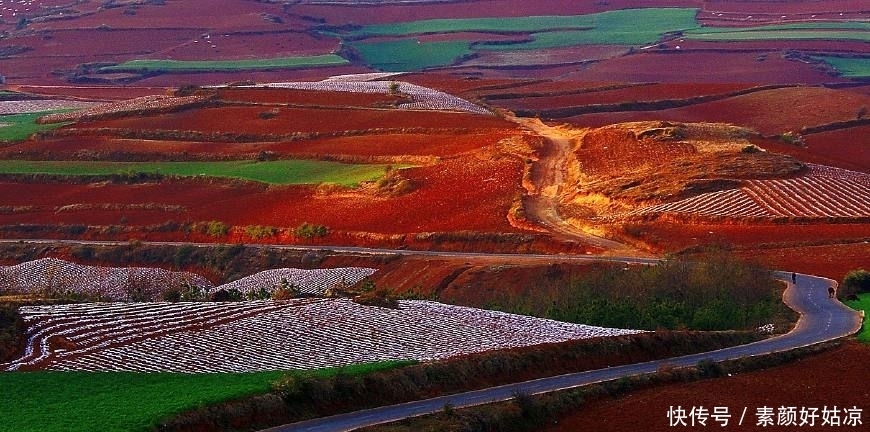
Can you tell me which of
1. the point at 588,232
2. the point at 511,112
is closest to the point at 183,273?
the point at 588,232

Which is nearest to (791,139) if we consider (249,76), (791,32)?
(791,32)

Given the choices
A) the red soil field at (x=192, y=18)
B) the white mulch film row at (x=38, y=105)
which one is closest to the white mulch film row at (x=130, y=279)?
the white mulch film row at (x=38, y=105)

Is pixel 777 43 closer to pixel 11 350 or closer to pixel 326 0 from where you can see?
pixel 326 0

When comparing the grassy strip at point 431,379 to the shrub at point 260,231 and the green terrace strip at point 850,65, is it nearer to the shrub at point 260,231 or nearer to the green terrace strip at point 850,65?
the shrub at point 260,231

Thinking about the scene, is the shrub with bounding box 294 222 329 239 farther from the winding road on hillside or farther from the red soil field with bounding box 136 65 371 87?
the red soil field with bounding box 136 65 371 87

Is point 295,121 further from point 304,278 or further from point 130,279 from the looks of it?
point 304,278

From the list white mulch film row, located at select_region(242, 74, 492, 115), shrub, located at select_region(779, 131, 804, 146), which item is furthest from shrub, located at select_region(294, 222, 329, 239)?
shrub, located at select_region(779, 131, 804, 146)
